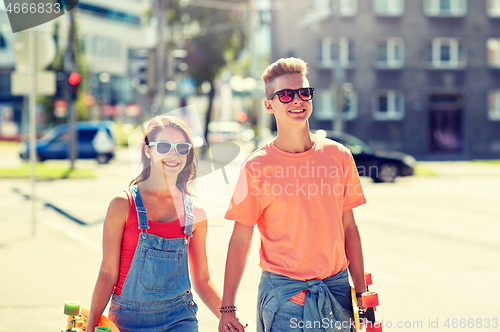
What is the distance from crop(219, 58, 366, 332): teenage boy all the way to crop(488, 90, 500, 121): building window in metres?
35.4

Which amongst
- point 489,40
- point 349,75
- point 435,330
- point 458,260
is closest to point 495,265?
point 458,260

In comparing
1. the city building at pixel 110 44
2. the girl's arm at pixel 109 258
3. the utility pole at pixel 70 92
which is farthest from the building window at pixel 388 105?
the girl's arm at pixel 109 258

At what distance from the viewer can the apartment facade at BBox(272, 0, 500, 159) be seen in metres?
34.3

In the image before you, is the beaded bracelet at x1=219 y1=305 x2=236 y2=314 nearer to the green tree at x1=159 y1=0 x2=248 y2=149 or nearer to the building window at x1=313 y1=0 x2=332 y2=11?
the green tree at x1=159 y1=0 x2=248 y2=149

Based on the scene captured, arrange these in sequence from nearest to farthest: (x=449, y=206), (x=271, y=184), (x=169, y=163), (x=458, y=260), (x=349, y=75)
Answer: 1. (x=271, y=184)
2. (x=169, y=163)
3. (x=458, y=260)
4. (x=449, y=206)
5. (x=349, y=75)

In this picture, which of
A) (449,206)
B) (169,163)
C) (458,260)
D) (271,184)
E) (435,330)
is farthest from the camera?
(449,206)

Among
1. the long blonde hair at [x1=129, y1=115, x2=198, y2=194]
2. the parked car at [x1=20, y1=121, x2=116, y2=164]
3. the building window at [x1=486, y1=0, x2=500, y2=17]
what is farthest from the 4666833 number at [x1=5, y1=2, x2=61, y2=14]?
the building window at [x1=486, y1=0, x2=500, y2=17]

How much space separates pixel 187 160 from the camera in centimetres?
293

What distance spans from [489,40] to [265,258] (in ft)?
119

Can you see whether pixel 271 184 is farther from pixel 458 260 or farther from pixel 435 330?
pixel 458 260

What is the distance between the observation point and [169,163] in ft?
9.34

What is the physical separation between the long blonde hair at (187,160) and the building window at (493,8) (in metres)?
36.2

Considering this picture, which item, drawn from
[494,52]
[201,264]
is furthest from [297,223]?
[494,52]

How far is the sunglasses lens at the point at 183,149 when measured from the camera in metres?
2.83
